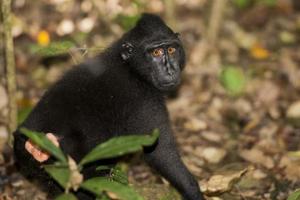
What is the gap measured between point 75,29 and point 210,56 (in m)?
1.96

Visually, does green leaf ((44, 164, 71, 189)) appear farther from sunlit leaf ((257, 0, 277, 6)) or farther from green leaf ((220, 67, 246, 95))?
sunlit leaf ((257, 0, 277, 6))

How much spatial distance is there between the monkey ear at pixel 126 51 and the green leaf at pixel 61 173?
59.6 inches

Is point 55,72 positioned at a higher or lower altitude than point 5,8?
lower

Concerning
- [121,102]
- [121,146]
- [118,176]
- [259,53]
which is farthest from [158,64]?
[259,53]

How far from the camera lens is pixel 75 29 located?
862 cm

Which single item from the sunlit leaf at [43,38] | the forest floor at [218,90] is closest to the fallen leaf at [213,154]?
the forest floor at [218,90]

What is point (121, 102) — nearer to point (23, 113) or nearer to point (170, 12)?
point (23, 113)

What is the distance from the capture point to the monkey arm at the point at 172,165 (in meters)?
5.32

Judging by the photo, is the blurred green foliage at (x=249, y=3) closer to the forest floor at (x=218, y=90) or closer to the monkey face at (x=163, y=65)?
the forest floor at (x=218, y=90)

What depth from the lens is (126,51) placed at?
5359 millimetres

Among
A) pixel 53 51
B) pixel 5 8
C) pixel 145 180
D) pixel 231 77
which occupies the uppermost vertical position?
pixel 5 8

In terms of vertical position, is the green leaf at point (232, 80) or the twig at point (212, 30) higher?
the twig at point (212, 30)

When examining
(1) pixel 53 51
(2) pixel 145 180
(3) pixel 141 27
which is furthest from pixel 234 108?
(1) pixel 53 51

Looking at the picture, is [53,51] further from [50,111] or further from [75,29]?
[75,29]
